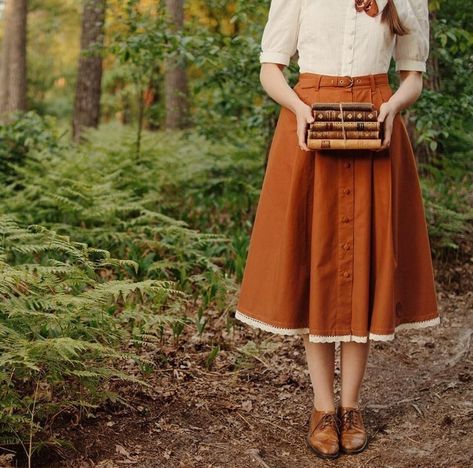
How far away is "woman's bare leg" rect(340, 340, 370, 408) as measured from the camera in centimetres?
334

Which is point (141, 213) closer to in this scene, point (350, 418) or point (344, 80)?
point (350, 418)

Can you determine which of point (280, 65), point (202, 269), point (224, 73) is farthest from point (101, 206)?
point (280, 65)

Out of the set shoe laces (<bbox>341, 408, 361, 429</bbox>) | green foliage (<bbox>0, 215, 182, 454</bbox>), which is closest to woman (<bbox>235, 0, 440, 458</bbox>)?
shoe laces (<bbox>341, 408, 361, 429</bbox>)

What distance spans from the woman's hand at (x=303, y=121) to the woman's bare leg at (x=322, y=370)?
2.93 ft

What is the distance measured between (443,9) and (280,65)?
13.8 ft

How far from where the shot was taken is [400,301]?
3277mm

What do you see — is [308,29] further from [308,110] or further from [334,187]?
[334,187]

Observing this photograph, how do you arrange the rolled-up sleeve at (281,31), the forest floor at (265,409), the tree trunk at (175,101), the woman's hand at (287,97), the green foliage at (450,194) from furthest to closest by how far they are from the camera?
the tree trunk at (175,101) < the green foliage at (450,194) < the forest floor at (265,409) < the rolled-up sleeve at (281,31) < the woman's hand at (287,97)

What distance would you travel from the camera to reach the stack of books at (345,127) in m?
2.93

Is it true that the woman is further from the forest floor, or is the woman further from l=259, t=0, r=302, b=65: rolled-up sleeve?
the forest floor

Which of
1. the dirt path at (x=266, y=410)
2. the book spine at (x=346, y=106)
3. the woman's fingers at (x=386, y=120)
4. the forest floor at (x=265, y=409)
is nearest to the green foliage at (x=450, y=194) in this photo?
the forest floor at (x=265, y=409)

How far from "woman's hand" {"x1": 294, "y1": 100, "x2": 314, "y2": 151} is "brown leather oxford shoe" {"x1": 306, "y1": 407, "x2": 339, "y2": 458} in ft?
4.05

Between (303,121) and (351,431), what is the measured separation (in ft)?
4.65

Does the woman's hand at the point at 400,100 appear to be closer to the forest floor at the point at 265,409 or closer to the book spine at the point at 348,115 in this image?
the book spine at the point at 348,115
